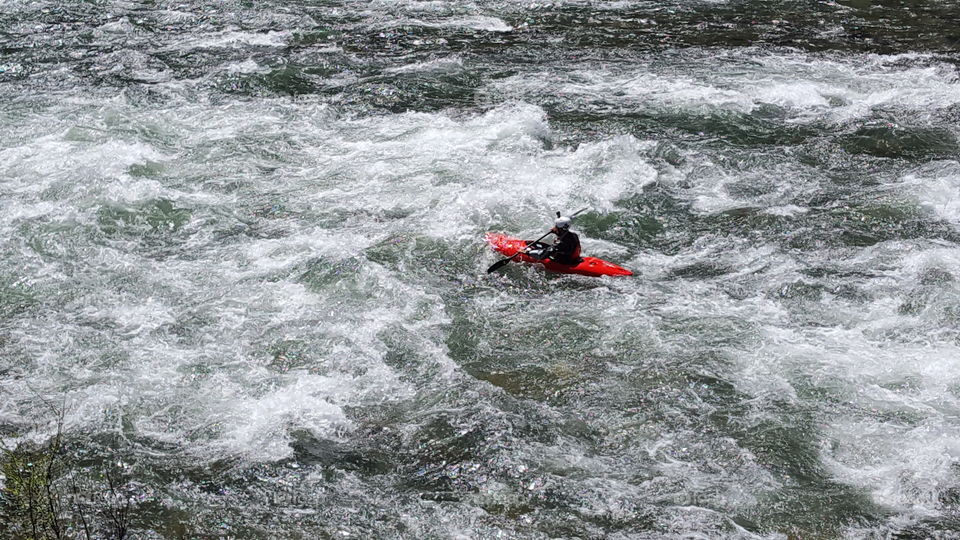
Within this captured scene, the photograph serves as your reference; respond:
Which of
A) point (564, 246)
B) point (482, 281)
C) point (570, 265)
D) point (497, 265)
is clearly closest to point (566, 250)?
point (564, 246)

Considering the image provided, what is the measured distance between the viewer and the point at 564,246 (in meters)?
8.09

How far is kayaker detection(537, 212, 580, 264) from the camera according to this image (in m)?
8.07

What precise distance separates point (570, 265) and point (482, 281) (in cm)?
83

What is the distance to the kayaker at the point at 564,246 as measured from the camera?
8070 mm

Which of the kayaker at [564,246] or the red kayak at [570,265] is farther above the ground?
the kayaker at [564,246]

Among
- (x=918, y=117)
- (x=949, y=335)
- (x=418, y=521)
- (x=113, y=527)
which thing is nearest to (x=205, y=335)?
(x=113, y=527)

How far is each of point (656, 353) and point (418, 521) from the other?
2.54 metres

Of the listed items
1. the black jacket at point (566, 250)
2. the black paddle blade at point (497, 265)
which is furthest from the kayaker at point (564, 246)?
the black paddle blade at point (497, 265)

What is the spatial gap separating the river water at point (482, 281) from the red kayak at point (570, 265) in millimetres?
120

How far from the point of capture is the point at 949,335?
23.6 feet

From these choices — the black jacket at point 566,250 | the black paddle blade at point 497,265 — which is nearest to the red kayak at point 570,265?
the black jacket at point 566,250

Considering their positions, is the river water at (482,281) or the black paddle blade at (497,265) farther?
the black paddle blade at (497,265)

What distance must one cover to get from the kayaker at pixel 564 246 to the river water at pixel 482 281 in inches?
7.9

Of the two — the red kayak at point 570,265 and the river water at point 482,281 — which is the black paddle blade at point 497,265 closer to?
the river water at point 482,281
